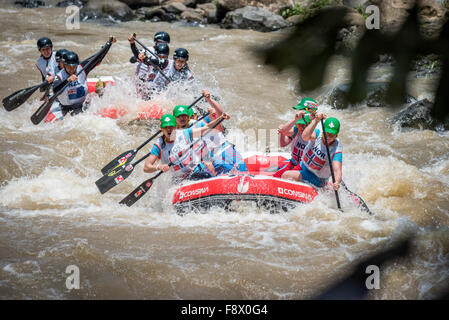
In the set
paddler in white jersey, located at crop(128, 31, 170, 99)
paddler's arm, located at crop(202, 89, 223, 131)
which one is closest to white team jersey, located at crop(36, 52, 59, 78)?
paddler in white jersey, located at crop(128, 31, 170, 99)

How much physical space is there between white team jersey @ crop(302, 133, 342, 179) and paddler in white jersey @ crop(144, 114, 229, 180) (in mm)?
1077

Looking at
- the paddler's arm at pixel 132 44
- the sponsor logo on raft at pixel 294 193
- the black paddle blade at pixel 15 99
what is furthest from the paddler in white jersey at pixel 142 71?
the sponsor logo on raft at pixel 294 193

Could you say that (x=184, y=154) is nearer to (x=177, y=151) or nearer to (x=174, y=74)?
(x=177, y=151)

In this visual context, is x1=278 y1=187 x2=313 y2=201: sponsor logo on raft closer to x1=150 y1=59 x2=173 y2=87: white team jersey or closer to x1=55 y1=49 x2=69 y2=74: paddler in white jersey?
x1=150 y1=59 x2=173 y2=87: white team jersey

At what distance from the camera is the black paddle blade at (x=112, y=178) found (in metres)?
6.47

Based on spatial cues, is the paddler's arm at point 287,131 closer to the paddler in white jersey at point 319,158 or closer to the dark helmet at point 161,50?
the paddler in white jersey at point 319,158

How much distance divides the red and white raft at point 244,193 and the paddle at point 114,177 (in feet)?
2.55
